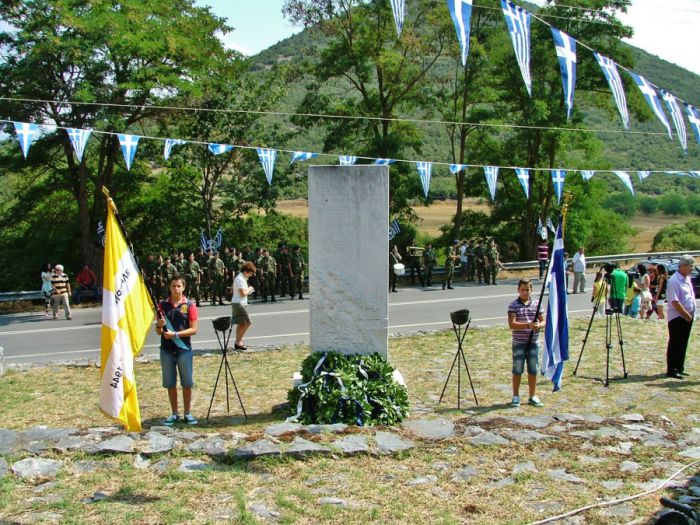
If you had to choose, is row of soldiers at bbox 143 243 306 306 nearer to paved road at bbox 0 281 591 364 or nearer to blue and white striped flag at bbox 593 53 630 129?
paved road at bbox 0 281 591 364

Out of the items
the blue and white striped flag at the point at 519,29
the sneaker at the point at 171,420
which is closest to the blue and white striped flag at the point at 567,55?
the blue and white striped flag at the point at 519,29

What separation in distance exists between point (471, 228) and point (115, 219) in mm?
28856

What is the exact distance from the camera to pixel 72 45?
74.4 feet

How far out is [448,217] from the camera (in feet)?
167

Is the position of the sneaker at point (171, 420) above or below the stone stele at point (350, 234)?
below

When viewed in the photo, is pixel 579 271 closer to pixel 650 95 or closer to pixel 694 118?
pixel 694 118

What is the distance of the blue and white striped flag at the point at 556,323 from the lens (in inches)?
401

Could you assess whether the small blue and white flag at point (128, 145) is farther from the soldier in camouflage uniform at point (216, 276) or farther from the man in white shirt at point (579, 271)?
the man in white shirt at point (579, 271)

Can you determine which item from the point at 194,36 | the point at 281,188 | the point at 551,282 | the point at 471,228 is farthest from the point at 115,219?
the point at 471,228

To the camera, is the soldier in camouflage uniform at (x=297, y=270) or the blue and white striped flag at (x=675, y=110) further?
the soldier in camouflage uniform at (x=297, y=270)

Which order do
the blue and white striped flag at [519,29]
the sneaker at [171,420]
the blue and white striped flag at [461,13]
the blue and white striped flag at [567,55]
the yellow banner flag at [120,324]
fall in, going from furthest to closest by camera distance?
the blue and white striped flag at [567,55] → the blue and white striped flag at [519,29] → the blue and white striped flag at [461,13] → the sneaker at [171,420] → the yellow banner flag at [120,324]

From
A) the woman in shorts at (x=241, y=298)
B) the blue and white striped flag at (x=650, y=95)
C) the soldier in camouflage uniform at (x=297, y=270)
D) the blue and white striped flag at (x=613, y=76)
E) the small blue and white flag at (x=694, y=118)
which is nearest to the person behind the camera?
the blue and white striped flag at (x=613, y=76)

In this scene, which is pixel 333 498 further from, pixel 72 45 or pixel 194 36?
pixel 194 36

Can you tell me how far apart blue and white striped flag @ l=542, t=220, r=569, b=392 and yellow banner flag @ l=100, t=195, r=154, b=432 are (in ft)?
16.9
